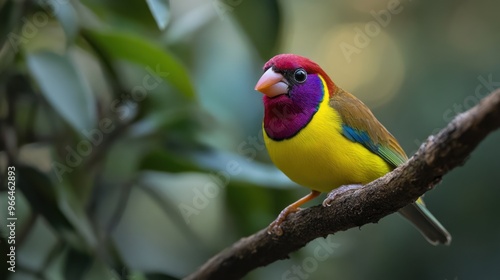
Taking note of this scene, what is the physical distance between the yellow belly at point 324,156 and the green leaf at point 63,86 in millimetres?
445

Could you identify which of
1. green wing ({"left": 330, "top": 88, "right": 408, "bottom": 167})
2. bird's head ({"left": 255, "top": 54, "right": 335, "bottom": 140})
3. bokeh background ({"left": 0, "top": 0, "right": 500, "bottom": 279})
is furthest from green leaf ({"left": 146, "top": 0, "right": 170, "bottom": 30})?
green wing ({"left": 330, "top": 88, "right": 408, "bottom": 167})

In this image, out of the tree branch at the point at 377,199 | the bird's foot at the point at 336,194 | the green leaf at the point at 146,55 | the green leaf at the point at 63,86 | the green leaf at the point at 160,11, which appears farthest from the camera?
the green leaf at the point at 146,55

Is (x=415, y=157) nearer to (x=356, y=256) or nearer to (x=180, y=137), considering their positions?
(x=180, y=137)

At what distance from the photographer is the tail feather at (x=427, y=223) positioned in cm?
113

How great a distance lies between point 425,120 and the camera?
2105mm


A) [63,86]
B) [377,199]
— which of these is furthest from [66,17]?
[377,199]

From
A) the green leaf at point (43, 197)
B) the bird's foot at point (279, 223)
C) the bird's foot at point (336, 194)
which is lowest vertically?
the bird's foot at point (279, 223)

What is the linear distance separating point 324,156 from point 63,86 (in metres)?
0.62

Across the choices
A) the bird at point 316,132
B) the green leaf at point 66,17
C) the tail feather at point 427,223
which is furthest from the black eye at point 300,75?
the green leaf at point 66,17

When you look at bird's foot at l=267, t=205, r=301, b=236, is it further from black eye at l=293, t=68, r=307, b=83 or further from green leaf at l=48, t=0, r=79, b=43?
green leaf at l=48, t=0, r=79, b=43

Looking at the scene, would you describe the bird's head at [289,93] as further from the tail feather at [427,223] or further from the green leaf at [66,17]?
the green leaf at [66,17]

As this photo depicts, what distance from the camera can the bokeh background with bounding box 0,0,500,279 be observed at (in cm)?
132

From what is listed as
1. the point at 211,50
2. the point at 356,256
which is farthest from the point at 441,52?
the point at 211,50

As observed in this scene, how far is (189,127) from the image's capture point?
5.02 ft
